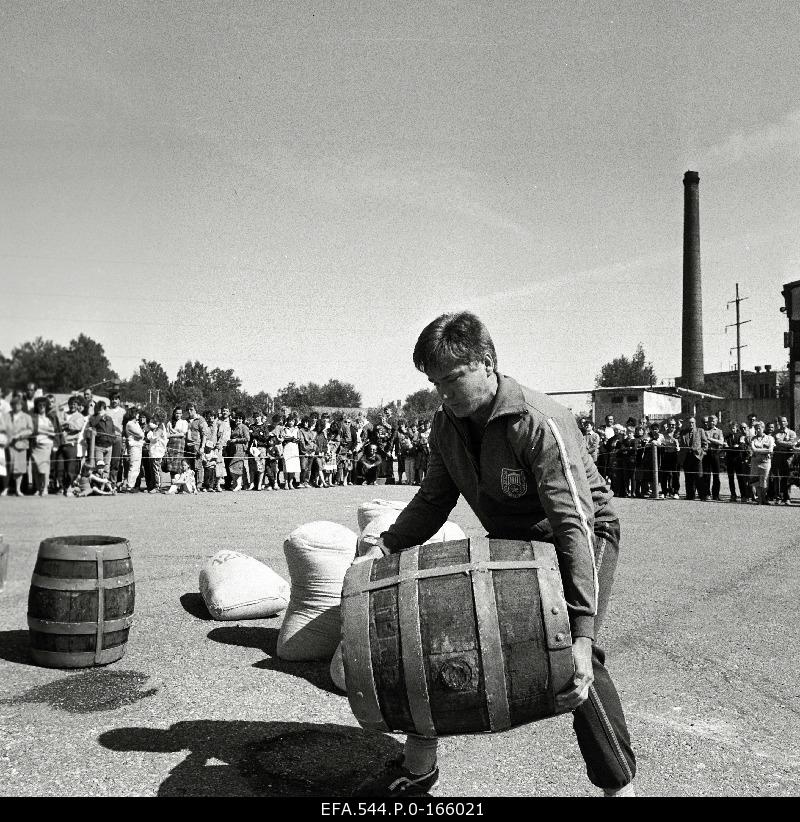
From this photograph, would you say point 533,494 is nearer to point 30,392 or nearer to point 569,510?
point 569,510

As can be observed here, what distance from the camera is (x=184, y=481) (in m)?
16.3

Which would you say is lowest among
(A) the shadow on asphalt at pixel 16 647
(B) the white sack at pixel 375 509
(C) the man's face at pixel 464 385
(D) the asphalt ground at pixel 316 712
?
(D) the asphalt ground at pixel 316 712

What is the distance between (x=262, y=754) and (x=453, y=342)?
2.06 meters

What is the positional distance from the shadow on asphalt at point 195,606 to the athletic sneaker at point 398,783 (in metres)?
2.88

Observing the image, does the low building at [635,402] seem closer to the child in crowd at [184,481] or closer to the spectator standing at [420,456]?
the spectator standing at [420,456]

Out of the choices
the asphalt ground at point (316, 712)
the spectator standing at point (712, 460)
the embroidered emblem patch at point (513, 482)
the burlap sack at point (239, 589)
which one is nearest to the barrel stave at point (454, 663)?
the embroidered emblem patch at point (513, 482)

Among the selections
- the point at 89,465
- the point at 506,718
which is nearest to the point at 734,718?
the point at 506,718

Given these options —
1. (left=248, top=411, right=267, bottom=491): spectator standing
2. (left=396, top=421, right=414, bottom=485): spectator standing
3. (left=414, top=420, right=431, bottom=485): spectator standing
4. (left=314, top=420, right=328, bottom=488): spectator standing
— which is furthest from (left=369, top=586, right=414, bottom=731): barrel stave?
(left=396, top=421, right=414, bottom=485): spectator standing

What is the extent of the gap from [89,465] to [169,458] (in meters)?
2.00

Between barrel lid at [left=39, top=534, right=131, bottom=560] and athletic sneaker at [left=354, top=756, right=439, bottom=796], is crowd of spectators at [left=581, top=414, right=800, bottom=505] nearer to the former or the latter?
barrel lid at [left=39, top=534, right=131, bottom=560]

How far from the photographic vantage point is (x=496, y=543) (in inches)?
96.0

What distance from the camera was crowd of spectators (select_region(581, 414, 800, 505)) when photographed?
1530 centimetres

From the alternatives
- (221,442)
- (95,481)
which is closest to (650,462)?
(221,442)

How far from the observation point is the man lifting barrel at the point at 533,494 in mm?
2455
